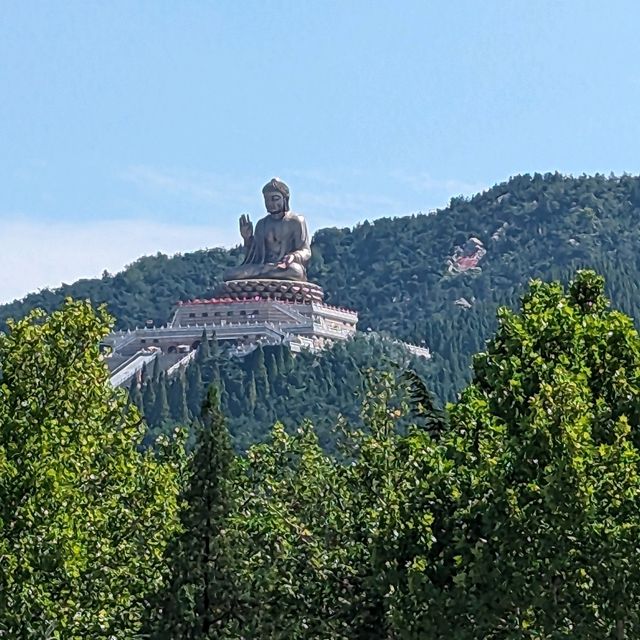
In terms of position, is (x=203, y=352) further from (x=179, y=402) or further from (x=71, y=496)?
(x=71, y=496)

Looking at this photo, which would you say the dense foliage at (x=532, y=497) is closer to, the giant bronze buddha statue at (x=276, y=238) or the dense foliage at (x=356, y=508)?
the dense foliage at (x=356, y=508)

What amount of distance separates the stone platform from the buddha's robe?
4.48 ft

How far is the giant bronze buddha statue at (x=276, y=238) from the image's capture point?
138 metres

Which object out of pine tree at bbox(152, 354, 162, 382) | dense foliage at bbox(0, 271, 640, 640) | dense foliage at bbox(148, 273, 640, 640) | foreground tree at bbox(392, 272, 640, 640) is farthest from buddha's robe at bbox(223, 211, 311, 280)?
foreground tree at bbox(392, 272, 640, 640)

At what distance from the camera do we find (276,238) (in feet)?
456

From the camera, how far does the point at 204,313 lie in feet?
437

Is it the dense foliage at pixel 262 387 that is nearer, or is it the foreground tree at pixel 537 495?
the foreground tree at pixel 537 495

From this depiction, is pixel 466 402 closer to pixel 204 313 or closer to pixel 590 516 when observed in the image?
pixel 590 516

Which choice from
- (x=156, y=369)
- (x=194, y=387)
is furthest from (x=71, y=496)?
(x=156, y=369)

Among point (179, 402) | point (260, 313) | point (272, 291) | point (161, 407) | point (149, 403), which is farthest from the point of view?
point (272, 291)

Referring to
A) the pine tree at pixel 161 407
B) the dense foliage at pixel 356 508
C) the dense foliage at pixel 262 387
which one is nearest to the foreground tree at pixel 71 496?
the dense foliage at pixel 356 508

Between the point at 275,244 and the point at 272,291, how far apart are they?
18.1 ft

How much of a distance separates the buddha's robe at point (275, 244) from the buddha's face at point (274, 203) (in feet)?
1.30

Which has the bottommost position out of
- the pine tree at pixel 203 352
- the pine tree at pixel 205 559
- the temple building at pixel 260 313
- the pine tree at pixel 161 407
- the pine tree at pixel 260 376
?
the pine tree at pixel 205 559
